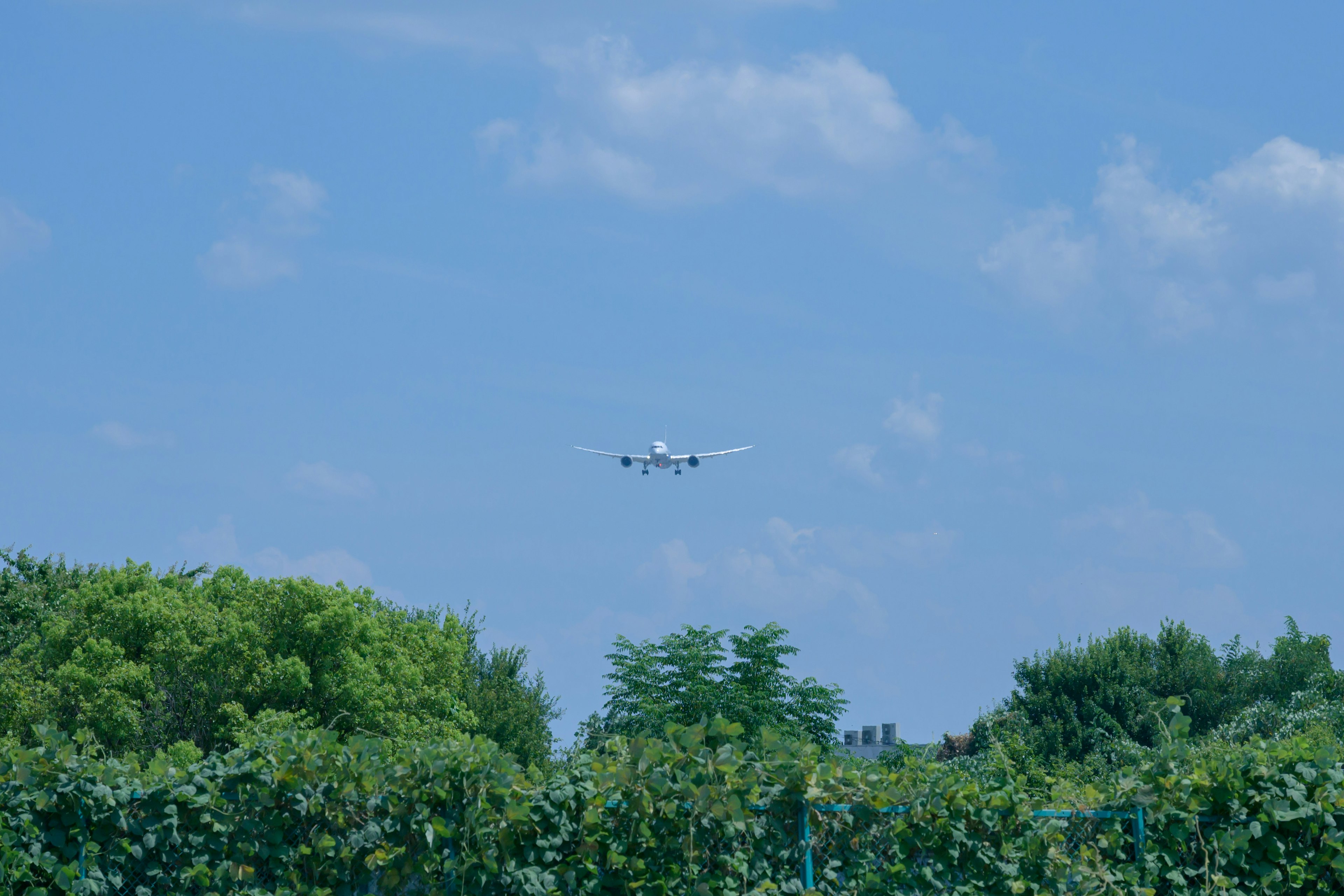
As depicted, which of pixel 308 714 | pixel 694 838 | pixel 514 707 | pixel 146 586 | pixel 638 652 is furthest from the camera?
pixel 514 707

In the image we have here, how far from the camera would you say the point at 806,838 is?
5.92 m

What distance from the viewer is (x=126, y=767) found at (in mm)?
6398

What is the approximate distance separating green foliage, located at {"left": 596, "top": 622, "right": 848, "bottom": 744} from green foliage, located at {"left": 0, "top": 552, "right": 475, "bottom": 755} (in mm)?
7578

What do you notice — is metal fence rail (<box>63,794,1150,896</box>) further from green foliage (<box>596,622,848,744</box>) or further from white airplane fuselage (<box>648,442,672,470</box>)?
white airplane fuselage (<box>648,442,672,470</box>)

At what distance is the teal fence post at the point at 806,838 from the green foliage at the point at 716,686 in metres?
29.0

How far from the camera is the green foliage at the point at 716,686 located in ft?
114

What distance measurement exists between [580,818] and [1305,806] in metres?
4.03

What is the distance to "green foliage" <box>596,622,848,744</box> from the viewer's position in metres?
34.8

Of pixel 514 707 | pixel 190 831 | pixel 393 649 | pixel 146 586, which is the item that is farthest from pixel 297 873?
pixel 514 707

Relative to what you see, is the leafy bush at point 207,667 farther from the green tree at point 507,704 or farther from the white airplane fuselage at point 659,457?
the white airplane fuselage at point 659,457

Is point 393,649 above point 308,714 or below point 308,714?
above

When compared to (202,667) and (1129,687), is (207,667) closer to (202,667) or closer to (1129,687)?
(202,667)

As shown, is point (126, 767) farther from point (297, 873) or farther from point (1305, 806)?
point (1305, 806)

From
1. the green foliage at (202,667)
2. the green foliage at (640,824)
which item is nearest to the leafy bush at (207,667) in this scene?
the green foliage at (202,667)
